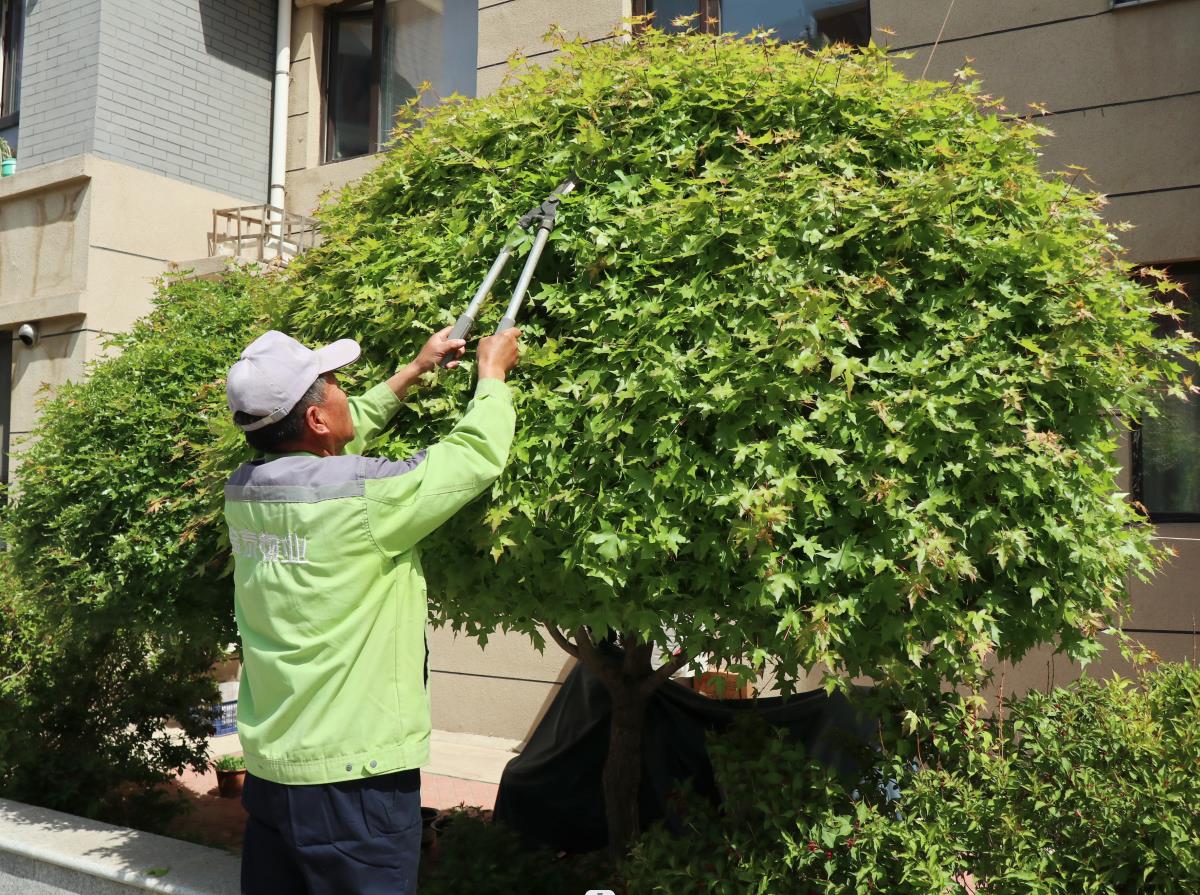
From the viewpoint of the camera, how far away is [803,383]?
308cm

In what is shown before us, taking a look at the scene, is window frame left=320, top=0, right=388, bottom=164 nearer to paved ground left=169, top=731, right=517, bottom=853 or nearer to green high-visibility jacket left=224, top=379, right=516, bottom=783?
paved ground left=169, top=731, right=517, bottom=853

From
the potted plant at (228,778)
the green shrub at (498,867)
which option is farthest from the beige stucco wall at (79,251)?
the green shrub at (498,867)

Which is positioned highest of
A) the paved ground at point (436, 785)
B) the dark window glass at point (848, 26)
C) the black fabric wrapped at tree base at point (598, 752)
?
the dark window glass at point (848, 26)

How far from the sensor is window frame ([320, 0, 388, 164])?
11.1 m

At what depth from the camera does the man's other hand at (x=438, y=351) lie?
3361mm

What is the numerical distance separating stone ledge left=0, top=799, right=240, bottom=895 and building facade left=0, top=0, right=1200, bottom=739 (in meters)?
4.02

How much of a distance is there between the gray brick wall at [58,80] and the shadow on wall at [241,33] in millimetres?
1239

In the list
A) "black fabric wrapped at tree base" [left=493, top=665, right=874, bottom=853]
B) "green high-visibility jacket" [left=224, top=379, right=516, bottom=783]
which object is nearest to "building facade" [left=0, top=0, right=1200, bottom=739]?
"black fabric wrapped at tree base" [left=493, top=665, right=874, bottom=853]

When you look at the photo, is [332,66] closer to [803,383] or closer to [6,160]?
[6,160]

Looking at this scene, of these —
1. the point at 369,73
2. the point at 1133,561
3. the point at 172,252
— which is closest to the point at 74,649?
the point at 1133,561

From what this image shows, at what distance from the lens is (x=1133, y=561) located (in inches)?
139

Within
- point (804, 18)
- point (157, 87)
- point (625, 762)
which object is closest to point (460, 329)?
point (625, 762)

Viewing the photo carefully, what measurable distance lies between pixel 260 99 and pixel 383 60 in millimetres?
1723

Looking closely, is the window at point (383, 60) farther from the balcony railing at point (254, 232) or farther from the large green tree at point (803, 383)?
the large green tree at point (803, 383)
